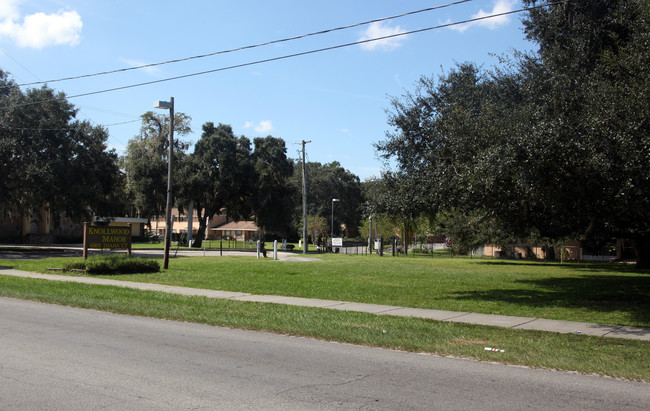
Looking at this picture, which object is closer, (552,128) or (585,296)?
(552,128)

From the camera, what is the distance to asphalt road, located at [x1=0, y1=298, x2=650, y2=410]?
5.52 m

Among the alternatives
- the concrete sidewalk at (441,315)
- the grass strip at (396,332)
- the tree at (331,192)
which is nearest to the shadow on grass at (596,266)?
the concrete sidewalk at (441,315)

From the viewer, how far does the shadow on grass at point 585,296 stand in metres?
12.7

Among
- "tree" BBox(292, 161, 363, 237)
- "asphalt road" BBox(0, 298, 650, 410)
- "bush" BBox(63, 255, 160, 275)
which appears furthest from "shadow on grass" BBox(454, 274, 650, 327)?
"tree" BBox(292, 161, 363, 237)

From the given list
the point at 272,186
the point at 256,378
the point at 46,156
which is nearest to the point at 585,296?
the point at 256,378

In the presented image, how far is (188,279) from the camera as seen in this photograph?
61.2 feet

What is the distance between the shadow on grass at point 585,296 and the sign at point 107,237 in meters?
15.1

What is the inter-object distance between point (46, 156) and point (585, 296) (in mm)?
33330

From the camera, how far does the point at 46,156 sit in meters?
35.1

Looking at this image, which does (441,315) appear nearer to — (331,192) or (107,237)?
(107,237)

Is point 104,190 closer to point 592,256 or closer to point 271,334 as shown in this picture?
point 271,334

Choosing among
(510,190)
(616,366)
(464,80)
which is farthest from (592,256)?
(616,366)

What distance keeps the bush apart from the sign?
142 centimetres

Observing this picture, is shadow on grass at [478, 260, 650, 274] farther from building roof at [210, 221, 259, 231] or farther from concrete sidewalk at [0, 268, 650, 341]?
building roof at [210, 221, 259, 231]
